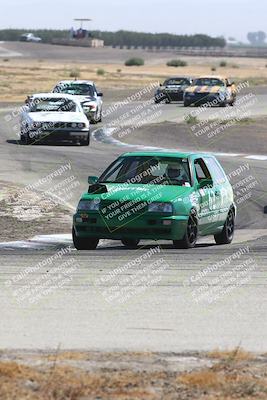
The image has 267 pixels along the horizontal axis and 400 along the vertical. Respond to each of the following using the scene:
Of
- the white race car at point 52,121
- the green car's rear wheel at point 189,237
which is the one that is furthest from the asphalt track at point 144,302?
the white race car at point 52,121

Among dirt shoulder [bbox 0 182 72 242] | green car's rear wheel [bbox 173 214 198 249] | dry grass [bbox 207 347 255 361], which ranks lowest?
dirt shoulder [bbox 0 182 72 242]

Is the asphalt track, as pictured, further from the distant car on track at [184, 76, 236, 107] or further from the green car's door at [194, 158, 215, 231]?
the distant car on track at [184, 76, 236, 107]

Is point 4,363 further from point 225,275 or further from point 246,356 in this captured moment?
point 225,275

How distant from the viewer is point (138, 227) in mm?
14750

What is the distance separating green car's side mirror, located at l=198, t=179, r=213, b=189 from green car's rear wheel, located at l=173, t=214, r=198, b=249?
68 centimetres

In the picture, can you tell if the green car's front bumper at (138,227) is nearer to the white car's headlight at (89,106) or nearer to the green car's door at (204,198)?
the green car's door at (204,198)

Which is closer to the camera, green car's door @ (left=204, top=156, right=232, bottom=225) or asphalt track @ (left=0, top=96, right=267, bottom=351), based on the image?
asphalt track @ (left=0, top=96, right=267, bottom=351)

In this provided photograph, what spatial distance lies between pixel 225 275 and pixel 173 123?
100 feet

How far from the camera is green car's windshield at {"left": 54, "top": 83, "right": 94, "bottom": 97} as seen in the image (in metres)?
42.2

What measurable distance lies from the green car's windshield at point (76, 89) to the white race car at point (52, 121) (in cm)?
832

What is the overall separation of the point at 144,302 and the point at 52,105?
2403 cm

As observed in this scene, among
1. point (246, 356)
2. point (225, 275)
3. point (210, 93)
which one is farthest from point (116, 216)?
point (210, 93)

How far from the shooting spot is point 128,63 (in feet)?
412

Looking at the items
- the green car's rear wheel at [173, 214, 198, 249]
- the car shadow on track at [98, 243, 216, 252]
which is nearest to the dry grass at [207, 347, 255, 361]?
the green car's rear wheel at [173, 214, 198, 249]
